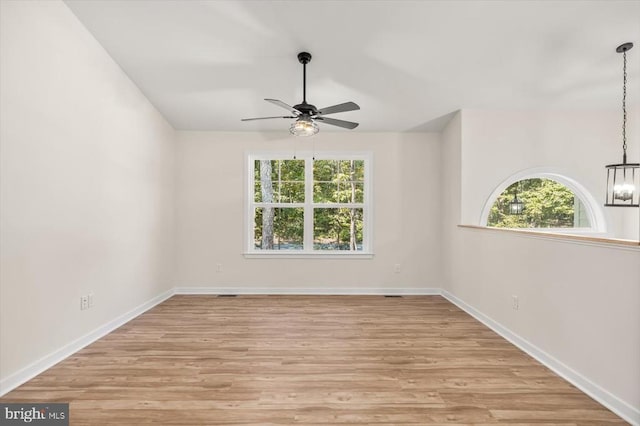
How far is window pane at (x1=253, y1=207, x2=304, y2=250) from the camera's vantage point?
16.0ft

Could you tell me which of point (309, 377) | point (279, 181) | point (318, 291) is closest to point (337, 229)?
point (318, 291)

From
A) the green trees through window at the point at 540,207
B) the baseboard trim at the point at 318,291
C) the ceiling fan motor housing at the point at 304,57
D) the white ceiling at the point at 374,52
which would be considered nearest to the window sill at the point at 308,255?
the baseboard trim at the point at 318,291

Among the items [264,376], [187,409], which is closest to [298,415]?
[264,376]

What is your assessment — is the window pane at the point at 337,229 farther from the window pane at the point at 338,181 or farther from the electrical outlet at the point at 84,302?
the electrical outlet at the point at 84,302

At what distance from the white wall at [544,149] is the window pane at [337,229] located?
5.20ft

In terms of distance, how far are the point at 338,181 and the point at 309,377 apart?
3152mm

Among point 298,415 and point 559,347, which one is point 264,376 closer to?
point 298,415

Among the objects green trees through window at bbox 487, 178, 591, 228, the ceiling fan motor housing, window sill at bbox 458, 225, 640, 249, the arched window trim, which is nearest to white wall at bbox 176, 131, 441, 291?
the arched window trim

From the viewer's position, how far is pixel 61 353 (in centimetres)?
254

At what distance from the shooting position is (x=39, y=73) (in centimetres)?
235

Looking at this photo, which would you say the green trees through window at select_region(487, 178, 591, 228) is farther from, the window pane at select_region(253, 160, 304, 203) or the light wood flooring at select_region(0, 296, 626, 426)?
the window pane at select_region(253, 160, 304, 203)

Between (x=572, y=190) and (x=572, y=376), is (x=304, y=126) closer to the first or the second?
(x=572, y=376)

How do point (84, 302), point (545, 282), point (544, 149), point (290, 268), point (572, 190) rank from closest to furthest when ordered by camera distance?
point (545, 282)
point (84, 302)
point (544, 149)
point (572, 190)
point (290, 268)

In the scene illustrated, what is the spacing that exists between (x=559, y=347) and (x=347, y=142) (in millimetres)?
3495
